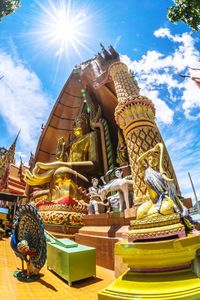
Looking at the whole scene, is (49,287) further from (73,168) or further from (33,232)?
(73,168)

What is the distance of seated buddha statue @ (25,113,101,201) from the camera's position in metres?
8.33

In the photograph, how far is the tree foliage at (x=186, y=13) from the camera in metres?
3.70

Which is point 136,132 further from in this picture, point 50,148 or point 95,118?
point 50,148

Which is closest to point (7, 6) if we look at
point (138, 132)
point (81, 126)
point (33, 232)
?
point (138, 132)

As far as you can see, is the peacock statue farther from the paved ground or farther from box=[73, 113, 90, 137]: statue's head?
box=[73, 113, 90, 137]: statue's head

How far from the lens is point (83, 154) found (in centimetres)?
1055

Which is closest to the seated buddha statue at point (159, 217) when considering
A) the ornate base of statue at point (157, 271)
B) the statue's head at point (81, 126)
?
the ornate base of statue at point (157, 271)

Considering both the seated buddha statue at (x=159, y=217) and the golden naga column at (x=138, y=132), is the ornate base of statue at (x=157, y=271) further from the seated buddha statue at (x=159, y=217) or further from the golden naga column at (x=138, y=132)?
the golden naga column at (x=138, y=132)

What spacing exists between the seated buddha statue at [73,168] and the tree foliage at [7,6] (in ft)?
19.6

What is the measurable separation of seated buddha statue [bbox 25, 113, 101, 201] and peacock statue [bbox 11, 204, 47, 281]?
4.51m

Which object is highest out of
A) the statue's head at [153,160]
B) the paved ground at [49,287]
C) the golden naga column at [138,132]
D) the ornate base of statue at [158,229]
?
the golden naga column at [138,132]

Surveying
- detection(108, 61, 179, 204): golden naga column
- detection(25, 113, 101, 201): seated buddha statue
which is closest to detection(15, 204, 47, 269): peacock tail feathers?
detection(108, 61, 179, 204): golden naga column

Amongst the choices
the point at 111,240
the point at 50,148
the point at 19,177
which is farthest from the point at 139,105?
the point at 19,177

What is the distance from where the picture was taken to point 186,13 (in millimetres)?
3850
